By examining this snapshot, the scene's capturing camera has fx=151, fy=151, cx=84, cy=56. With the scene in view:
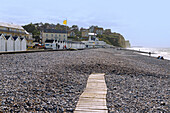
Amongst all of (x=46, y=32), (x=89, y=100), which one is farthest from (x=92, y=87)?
(x=46, y=32)

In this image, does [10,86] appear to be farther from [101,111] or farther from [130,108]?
[130,108]

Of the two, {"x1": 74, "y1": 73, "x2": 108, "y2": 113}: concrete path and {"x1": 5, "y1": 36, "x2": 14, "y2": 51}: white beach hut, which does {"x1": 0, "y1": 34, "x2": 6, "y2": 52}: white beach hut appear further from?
{"x1": 74, "y1": 73, "x2": 108, "y2": 113}: concrete path

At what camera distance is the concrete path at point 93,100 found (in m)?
5.25

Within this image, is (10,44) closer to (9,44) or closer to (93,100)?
(9,44)

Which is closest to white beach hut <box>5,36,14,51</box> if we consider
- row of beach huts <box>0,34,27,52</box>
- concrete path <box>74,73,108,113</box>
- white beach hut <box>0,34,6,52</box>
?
row of beach huts <box>0,34,27,52</box>

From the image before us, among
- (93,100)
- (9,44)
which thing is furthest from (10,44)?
(93,100)

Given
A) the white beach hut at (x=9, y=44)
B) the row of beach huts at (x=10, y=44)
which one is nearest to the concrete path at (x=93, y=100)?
the row of beach huts at (x=10, y=44)

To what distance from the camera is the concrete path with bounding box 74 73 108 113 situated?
525 centimetres

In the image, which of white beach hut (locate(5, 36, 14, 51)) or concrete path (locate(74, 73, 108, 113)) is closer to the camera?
concrete path (locate(74, 73, 108, 113))

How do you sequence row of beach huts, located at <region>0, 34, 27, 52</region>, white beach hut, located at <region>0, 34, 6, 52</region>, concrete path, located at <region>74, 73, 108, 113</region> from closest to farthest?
concrete path, located at <region>74, 73, 108, 113</region>, white beach hut, located at <region>0, 34, 6, 52</region>, row of beach huts, located at <region>0, 34, 27, 52</region>

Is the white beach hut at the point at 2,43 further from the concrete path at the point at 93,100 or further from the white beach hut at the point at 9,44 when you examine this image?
the concrete path at the point at 93,100

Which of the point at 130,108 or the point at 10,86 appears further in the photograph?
the point at 10,86

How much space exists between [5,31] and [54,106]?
2187 inches

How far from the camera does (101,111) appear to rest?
5.17 m
